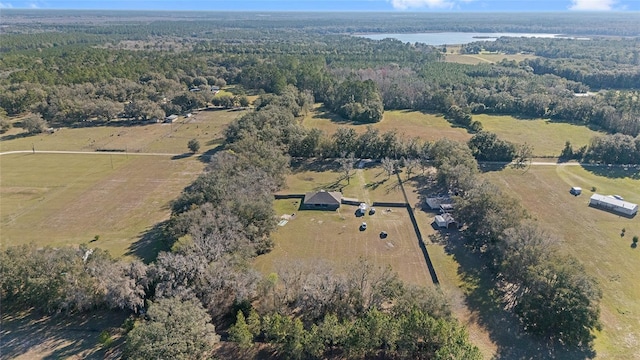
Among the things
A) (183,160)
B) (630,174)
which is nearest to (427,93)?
(630,174)

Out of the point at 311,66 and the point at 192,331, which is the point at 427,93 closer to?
the point at 311,66

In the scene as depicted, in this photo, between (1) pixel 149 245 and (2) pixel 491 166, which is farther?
(2) pixel 491 166

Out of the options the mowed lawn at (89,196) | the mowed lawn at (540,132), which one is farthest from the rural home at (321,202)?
the mowed lawn at (540,132)

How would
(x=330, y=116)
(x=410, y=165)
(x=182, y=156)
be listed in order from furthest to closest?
(x=330, y=116)
(x=182, y=156)
(x=410, y=165)

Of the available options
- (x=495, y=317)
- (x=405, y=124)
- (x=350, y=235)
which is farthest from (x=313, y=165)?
(x=495, y=317)

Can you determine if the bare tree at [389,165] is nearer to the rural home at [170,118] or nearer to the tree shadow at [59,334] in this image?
the tree shadow at [59,334]

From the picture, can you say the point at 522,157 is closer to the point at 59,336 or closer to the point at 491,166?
the point at 491,166
